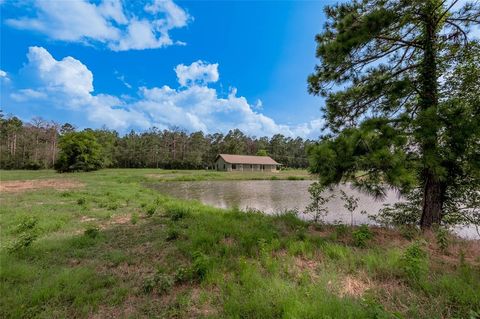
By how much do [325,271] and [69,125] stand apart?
268ft

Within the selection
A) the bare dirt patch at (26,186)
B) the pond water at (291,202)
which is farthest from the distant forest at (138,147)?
the bare dirt patch at (26,186)

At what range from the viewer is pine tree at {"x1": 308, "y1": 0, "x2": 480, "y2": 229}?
3922 millimetres

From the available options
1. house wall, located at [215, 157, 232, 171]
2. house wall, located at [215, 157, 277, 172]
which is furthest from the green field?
house wall, located at [215, 157, 277, 172]

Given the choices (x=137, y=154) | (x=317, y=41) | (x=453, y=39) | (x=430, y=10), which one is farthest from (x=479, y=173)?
(x=137, y=154)

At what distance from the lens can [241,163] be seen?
4969 centimetres

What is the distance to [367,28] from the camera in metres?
4.43

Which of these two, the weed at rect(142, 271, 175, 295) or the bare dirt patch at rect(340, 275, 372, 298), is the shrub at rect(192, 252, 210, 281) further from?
the bare dirt patch at rect(340, 275, 372, 298)

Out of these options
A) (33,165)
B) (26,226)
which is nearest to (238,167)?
(33,165)

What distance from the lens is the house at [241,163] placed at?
161ft

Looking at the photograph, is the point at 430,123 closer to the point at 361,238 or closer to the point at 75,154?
the point at 361,238

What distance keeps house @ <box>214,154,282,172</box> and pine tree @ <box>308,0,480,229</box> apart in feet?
142

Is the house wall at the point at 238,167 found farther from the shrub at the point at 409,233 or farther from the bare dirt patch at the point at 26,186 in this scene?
the shrub at the point at 409,233

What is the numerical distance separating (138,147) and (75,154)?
17746 mm

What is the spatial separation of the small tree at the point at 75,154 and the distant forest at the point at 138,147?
7.90 meters
